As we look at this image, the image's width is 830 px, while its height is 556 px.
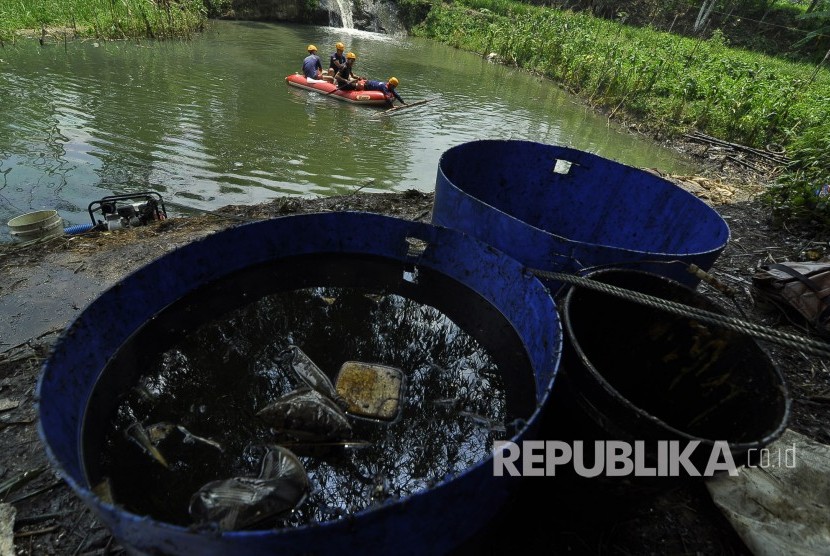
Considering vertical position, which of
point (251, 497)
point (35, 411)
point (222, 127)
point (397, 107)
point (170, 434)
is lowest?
point (222, 127)

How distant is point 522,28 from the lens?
729 inches

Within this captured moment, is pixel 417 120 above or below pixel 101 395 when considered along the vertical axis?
below

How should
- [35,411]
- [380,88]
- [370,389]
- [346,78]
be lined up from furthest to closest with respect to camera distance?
[346,78] → [380,88] → [370,389] → [35,411]

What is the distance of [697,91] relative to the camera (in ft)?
38.2

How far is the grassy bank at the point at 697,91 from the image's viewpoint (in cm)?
577

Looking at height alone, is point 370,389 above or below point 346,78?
above

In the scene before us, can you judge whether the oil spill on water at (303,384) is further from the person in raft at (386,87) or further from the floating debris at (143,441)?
the person in raft at (386,87)

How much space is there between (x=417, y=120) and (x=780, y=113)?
8.40 metres

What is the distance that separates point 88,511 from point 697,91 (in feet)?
48.2

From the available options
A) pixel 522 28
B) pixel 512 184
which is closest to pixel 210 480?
pixel 512 184

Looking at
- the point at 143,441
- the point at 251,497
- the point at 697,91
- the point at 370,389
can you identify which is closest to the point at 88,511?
the point at 143,441

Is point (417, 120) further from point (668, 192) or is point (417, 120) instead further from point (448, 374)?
point (448, 374)

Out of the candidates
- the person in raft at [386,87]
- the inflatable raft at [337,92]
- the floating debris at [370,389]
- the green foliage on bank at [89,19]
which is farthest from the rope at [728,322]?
the green foliage on bank at [89,19]

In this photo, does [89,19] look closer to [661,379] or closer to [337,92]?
[337,92]
